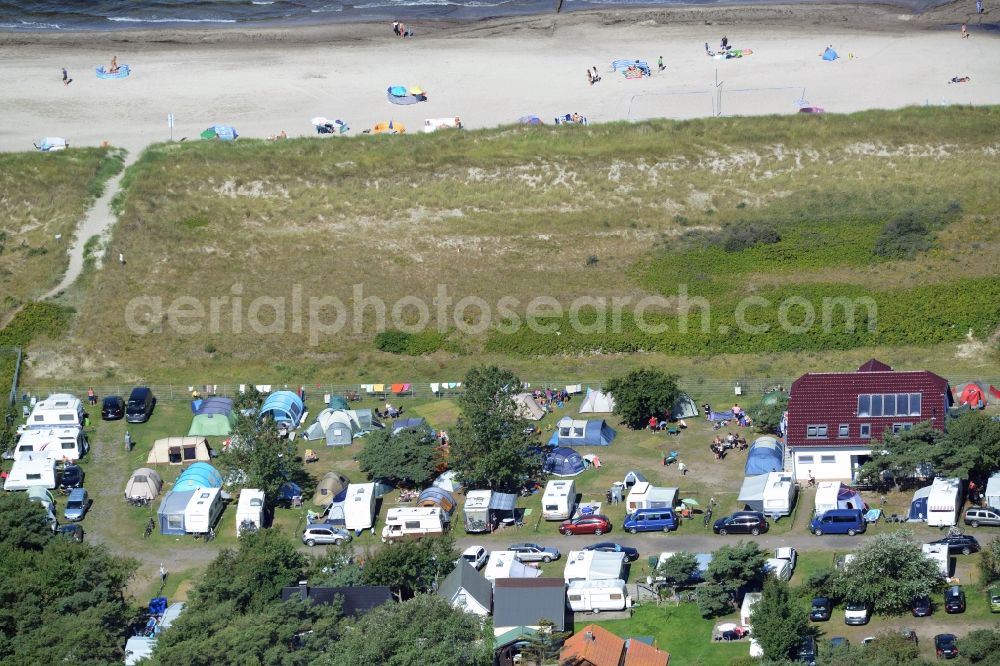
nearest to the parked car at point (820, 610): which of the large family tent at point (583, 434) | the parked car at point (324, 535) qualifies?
the large family tent at point (583, 434)

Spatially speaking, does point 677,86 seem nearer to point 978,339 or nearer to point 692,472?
point 978,339

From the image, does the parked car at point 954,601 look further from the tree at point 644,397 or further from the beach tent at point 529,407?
the beach tent at point 529,407

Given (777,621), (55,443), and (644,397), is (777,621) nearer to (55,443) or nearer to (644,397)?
(644,397)

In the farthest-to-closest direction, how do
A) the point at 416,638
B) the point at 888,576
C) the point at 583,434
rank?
1. the point at 583,434
2. the point at 888,576
3. the point at 416,638

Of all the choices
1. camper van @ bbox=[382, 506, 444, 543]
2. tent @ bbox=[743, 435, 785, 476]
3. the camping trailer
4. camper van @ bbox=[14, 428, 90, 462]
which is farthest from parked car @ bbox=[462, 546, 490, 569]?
camper van @ bbox=[14, 428, 90, 462]

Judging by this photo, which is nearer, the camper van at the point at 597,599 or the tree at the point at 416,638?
the tree at the point at 416,638

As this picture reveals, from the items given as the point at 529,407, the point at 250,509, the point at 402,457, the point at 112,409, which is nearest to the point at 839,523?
the point at 529,407

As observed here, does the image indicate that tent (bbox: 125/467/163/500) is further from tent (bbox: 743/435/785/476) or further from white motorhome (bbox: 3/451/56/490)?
tent (bbox: 743/435/785/476)
